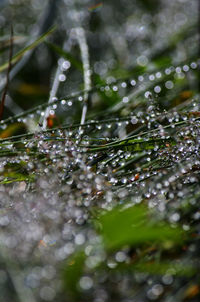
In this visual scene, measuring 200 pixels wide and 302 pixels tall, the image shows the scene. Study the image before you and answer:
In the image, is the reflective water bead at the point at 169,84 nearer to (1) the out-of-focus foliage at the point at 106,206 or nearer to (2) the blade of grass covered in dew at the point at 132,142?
(1) the out-of-focus foliage at the point at 106,206

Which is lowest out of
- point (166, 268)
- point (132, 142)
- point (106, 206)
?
point (166, 268)

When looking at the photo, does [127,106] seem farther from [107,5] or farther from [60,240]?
[107,5]

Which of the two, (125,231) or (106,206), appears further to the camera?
(106,206)

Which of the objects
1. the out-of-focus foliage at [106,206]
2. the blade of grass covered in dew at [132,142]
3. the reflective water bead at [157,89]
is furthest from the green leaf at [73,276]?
the reflective water bead at [157,89]

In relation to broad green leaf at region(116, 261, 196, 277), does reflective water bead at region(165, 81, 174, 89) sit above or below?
above

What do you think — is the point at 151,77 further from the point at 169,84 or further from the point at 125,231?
the point at 125,231

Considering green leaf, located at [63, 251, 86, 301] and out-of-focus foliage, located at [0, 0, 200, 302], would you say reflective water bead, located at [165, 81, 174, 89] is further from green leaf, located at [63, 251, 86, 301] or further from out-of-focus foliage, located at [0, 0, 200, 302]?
green leaf, located at [63, 251, 86, 301]

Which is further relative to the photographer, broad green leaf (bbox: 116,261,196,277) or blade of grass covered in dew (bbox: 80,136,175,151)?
blade of grass covered in dew (bbox: 80,136,175,151)

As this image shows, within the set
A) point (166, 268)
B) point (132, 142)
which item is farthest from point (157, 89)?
point (166, 268)

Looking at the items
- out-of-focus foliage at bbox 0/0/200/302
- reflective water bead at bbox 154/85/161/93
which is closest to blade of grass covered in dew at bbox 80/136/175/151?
out-of-focus foliage at bbox 0/0/200/302

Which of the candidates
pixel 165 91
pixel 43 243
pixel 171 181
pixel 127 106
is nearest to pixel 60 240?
pixel 43 243

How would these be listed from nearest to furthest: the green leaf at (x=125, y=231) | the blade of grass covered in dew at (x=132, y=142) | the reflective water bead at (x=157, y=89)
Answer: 1. the green leaf at (x=125, y=231)
2. the blade of grass covered in dew at (x=132, y=142)
3. the reflective water bead at (x=157, y=89)
